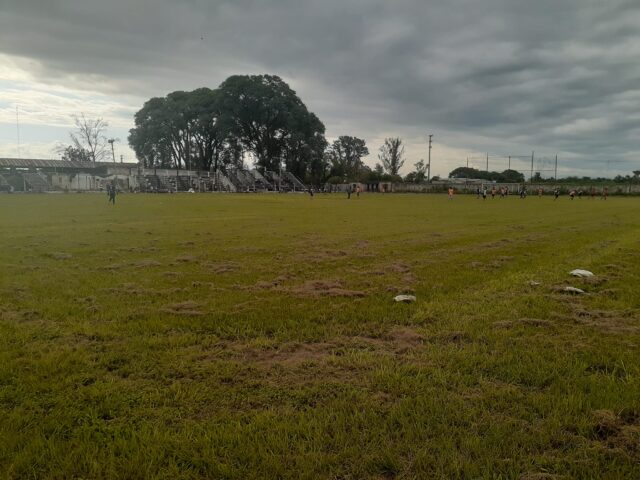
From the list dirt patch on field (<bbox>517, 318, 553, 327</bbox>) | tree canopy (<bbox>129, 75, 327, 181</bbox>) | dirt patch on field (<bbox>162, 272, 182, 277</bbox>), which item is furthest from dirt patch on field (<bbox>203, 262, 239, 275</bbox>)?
tree canopy (<bbox>129, 75, 327, 181</bbox>)

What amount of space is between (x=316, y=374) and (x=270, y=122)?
98714mm

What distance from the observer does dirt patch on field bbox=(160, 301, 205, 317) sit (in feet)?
20.1

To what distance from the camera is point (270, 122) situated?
98312mm

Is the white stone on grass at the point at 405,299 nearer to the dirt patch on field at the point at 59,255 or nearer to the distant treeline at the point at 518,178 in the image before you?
the dirt patch on field at the point at 59,255

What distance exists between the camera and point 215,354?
471cm

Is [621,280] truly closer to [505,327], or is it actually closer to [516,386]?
→ [505,327]

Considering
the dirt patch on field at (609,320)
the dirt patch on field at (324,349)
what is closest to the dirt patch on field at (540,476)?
the dirt patch on field at (324,349)

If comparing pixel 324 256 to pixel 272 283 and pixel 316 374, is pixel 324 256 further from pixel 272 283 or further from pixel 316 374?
pixel 316 374

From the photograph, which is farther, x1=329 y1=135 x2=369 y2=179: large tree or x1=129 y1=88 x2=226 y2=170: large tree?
x1=329 y1=135 x2=369 y2=179: large tree

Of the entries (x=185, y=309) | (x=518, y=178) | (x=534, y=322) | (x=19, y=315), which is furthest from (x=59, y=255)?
(x=518, y=178)

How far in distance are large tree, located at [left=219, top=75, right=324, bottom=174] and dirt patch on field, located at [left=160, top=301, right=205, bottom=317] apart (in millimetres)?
91992

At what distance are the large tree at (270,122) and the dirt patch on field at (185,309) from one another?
92.0 m

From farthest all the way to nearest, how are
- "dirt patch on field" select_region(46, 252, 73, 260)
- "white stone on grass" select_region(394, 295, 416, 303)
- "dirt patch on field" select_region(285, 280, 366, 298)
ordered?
"dirt patch on field" select_region(46, 252, 73, 260) → "dirt patch on field" select_region(285, 280, 366, 298) → "white stone on grass" select_region(394, 295, 416, 303)

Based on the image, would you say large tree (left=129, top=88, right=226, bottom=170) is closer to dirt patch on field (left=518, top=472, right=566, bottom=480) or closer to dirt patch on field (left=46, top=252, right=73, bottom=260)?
dirt patch on field (left=46, top=252, right=73, bottom=260)
